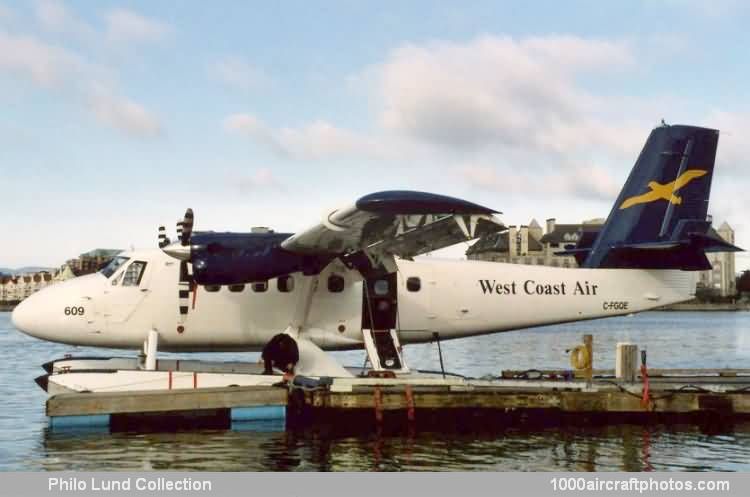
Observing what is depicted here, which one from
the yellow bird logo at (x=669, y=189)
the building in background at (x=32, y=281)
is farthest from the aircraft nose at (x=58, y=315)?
the building in background at (x=32, y=281)

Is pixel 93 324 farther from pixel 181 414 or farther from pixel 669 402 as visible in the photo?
pixel 669 402

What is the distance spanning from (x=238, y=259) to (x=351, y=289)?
93.8 inches

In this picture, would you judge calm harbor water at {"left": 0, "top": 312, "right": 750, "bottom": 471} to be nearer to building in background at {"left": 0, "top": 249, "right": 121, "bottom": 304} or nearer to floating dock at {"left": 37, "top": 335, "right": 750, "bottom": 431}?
floating dock at {"left": 37, "top": 335, "right": 750, "bottom": 431}

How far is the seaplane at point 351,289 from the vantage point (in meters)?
15.9

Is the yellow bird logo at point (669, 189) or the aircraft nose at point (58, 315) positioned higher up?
the yellow bird logo at point (669, 189)

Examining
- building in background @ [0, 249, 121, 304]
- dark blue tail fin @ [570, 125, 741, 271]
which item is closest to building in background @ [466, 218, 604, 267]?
building in background @ [0, 249, 121, 304]

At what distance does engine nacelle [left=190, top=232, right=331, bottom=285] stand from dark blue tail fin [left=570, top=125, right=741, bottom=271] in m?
6.53

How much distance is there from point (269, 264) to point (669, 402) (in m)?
7.16

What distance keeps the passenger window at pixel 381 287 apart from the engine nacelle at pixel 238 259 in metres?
1.53

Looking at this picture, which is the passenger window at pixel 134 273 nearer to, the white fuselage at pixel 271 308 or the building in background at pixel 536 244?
the white fuselage at pixel 271 308

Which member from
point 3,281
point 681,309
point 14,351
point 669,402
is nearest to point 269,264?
point 669,402

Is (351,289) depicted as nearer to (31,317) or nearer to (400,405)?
(400,405)

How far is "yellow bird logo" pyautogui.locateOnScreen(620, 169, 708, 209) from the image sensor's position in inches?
708

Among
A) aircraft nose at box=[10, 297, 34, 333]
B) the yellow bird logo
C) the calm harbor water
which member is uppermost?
the yellow bird logo
